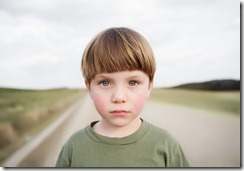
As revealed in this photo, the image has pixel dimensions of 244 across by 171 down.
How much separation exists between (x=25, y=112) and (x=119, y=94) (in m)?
0.76

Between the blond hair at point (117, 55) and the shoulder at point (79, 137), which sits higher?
the blond hair at point (117, 55)

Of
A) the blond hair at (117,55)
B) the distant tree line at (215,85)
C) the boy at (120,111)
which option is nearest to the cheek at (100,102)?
the boy at (120,111)

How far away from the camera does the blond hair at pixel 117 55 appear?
1613 millimetres

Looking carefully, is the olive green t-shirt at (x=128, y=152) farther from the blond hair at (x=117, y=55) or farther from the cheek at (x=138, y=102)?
the blond hair at (x=117, y=55)

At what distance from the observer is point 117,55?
1.61 metres

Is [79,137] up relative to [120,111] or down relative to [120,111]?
down

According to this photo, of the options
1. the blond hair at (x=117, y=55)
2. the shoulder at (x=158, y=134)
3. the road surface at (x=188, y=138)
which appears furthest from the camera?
the road surface at (x=188, y=138)

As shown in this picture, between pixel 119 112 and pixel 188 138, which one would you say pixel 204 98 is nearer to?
pixel 188 138

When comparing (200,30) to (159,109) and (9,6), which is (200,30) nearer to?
(159,109)

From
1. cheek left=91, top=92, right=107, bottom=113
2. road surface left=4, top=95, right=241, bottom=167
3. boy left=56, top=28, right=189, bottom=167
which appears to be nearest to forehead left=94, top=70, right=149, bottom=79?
boy left=56, top=28, right=189, bottom=167

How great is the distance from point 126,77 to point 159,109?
0.51m

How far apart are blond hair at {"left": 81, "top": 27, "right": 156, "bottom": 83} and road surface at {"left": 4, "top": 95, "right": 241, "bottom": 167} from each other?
0.44 m

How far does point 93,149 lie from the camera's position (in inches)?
67.7

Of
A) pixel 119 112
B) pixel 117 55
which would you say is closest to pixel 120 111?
pixel 119 112
